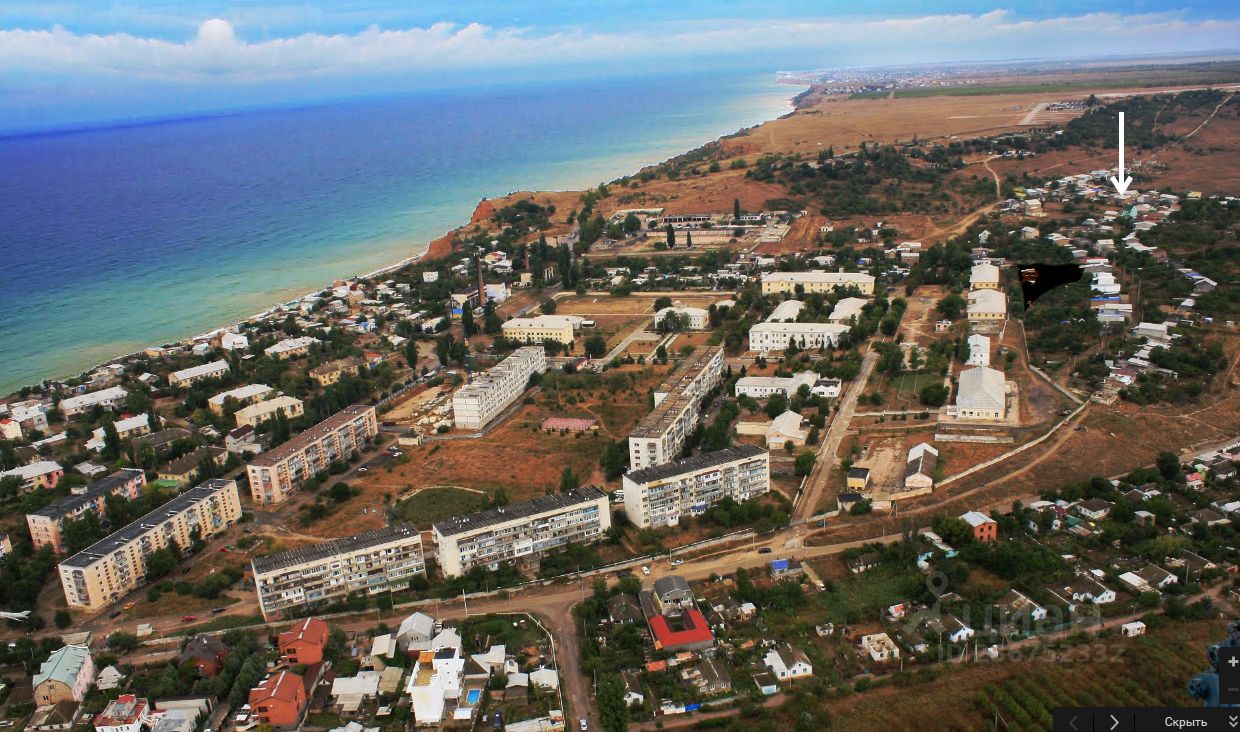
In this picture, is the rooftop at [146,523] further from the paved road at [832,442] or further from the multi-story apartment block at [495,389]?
the paved road at [832,442]

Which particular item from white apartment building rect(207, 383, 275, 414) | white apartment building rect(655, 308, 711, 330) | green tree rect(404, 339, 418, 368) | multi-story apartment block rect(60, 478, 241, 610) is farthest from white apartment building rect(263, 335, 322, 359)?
white apartment building rect(655, 308, 711, 330)

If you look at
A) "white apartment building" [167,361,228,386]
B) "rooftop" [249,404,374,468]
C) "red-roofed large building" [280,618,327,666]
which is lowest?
"red-roofed large building" [280,618,327,666]

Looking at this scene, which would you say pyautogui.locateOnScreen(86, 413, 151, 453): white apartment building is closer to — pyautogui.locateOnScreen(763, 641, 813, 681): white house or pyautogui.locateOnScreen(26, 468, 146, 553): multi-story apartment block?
pyautogui.locateOnScreen(26, 468, 146, 553): multi-story apartment block

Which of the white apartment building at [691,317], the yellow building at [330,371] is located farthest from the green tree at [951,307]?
the yellow building at [330,371]

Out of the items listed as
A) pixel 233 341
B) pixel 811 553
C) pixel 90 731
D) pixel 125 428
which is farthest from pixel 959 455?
pixel 233 341

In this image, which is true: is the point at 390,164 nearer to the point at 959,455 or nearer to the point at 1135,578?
the point at 959,455

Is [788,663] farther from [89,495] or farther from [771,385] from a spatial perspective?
[89,495]

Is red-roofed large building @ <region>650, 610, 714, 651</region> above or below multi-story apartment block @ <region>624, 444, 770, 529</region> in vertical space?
below
